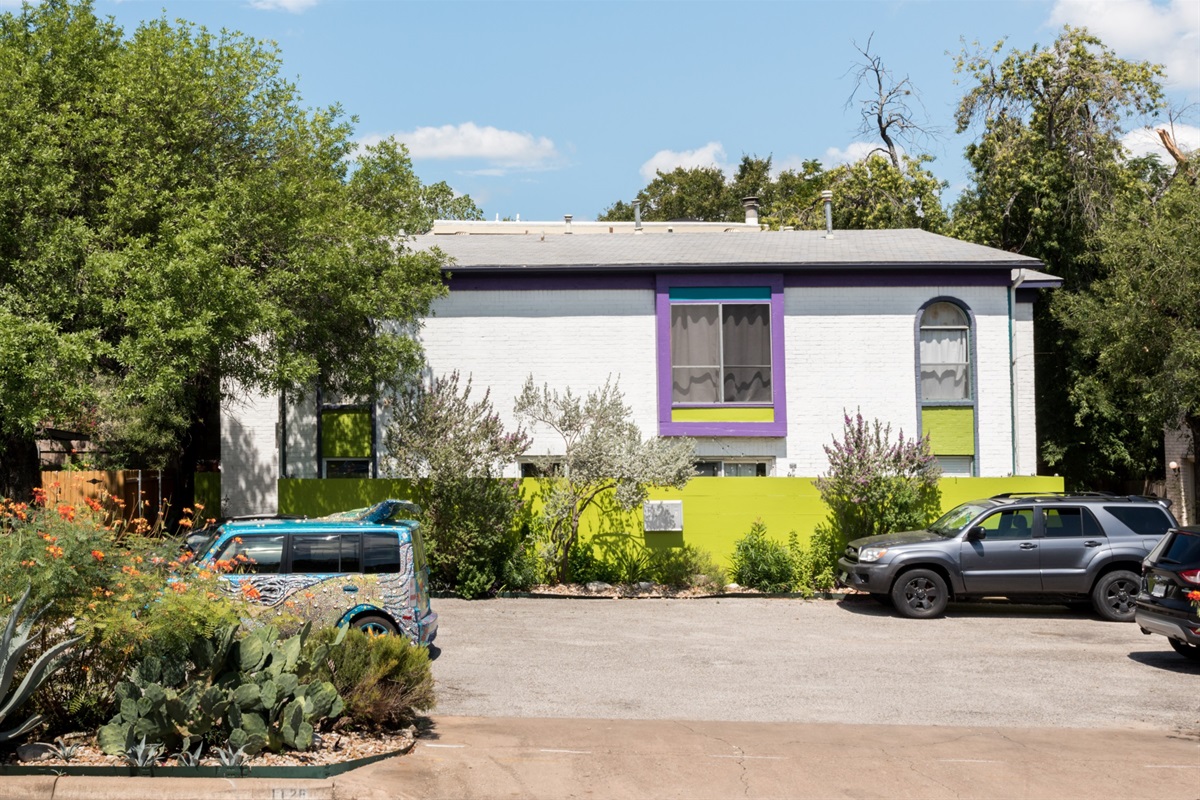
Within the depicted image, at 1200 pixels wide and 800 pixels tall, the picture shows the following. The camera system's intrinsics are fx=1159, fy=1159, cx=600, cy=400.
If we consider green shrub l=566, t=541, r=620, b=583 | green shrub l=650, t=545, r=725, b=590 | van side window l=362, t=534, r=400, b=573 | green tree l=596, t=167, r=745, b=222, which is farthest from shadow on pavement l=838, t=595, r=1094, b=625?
green tree l=596, t=167, r=745, b=222

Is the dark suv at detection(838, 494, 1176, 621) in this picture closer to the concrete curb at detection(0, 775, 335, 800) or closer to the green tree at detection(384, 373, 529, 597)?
the green tree at detection(384, 373, 529, 597)

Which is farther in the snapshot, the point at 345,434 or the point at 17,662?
the point at 345,434

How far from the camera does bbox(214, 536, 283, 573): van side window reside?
1302 centimetres

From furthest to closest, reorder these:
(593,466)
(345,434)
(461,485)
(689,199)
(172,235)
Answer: (689,199), (345,434), (593,466), (461,485), (172,235)

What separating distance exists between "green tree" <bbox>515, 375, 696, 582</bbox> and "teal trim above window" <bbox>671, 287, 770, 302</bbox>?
13.4 feet

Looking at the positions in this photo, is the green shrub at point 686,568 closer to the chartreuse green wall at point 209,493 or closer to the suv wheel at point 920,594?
the suv wheel at point 920,594

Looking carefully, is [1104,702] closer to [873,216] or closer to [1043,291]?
[1043,291]

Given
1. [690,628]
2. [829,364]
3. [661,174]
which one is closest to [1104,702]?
[690,628]

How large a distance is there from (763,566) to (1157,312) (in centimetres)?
907

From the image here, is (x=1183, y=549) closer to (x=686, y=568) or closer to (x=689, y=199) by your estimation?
(x=686, y=568)

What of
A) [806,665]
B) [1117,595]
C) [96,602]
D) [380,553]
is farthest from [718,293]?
[96,602]

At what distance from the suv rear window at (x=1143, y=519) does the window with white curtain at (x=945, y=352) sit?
6.12 metres

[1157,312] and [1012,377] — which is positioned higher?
[1157,312]

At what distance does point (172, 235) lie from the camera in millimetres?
16828
